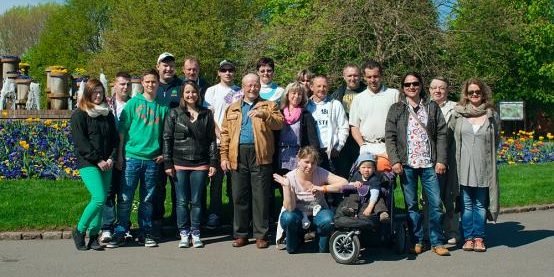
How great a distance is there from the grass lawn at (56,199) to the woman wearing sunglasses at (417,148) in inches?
108

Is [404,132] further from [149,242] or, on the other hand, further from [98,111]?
[98,111]

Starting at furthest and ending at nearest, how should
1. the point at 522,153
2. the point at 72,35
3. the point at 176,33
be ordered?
A: the point at 72,35 → the point at 176,33 → the point at 522,153

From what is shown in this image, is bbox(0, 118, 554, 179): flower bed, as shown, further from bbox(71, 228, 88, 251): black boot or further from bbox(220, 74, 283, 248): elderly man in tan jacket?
bbox(220, 74, 283, 248): elderly man in tan jacket

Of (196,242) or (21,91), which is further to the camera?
(21,91)

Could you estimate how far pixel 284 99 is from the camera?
8344mm

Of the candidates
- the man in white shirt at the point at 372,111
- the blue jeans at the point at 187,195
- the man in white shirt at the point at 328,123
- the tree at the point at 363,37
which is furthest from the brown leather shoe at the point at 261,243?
the tree at the point at 363,37

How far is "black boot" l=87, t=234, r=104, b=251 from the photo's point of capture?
805 cm

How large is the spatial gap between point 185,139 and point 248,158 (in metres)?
0.74

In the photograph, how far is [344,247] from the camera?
748 cm

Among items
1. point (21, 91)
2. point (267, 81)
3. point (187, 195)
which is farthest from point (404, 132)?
point (21, 91)

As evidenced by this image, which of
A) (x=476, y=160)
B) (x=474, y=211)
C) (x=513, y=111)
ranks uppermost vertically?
(x=513, y=111)

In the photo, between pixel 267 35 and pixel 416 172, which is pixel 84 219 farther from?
pixel 267 35

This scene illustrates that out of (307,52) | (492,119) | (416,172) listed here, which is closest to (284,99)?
(416,172)

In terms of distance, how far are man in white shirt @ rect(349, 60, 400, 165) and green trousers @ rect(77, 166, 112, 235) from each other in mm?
2926
